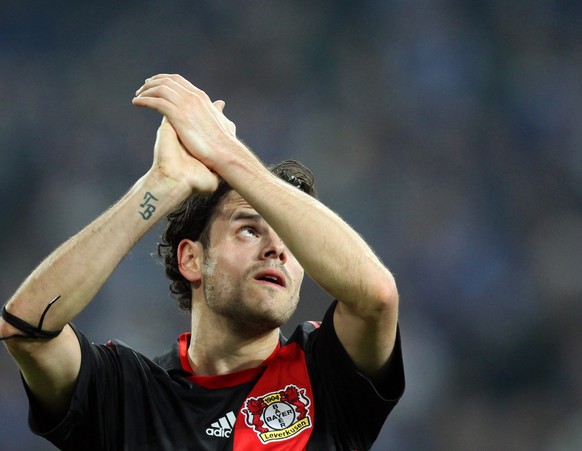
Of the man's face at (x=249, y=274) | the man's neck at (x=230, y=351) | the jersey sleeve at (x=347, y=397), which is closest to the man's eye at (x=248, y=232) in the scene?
the man's face at (x=249, y=274)

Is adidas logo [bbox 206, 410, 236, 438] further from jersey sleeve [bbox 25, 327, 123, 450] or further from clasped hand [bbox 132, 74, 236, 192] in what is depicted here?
clasped hand [bbox 132, 74, 236, 192]

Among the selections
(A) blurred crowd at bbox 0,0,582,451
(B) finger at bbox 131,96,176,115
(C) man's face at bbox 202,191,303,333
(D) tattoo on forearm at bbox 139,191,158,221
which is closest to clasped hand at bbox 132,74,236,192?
(B) finger at bbox 131,96,176,115

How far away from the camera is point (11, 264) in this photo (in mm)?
6141

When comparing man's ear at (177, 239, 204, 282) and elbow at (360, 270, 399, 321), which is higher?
elbow at (360, 270, 399, 321)

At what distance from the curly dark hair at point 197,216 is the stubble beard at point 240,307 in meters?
0.23

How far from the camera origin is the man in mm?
2693

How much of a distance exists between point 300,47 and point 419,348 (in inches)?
105

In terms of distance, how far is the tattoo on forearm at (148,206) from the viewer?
280cm

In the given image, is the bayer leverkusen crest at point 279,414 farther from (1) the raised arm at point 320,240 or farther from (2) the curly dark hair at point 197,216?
(2) the curly dark hair at point 197,216

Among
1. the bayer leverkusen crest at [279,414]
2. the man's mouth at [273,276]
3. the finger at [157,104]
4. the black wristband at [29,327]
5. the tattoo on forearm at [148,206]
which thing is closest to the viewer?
the black wristband at [29,327]

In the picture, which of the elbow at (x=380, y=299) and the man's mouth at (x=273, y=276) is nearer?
the elbow at (x=380, y=299)

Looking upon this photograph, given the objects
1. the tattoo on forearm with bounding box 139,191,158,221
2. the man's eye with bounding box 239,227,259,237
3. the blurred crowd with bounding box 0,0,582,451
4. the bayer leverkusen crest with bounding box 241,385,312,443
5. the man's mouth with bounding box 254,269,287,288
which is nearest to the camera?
the tattoo on forearm with bounding box 139,191,158,221

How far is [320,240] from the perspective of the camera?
2.72 m

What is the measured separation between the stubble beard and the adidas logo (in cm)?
36
